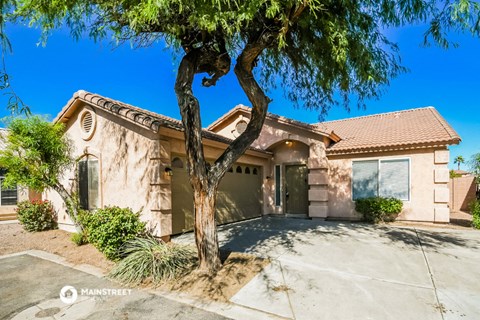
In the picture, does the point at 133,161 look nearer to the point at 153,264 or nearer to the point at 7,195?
the point at 153,264

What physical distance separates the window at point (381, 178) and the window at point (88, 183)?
11.0 meters

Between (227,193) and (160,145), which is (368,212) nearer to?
(227,193)

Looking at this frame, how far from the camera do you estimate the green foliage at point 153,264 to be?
5.53 metres

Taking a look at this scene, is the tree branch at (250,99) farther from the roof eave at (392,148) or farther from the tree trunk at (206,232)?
the roof eave at (392,148)

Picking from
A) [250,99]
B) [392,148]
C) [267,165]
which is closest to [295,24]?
[250,99]

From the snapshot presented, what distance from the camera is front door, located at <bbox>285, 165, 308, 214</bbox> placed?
13.1 metres

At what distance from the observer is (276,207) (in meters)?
13.6

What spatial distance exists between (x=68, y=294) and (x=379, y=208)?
436 inches

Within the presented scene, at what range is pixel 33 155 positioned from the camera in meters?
8.51

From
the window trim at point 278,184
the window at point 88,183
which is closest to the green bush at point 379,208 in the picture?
the window trim at point 278,184

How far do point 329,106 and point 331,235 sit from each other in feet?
14.4

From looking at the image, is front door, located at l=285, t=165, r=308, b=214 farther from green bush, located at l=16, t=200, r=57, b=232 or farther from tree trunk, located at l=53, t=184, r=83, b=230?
green bush, located at l=16, t=200, r=57, b=232

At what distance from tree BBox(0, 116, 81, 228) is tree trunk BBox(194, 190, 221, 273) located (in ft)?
18.3

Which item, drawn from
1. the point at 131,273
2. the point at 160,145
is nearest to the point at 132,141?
the point at 160,145
